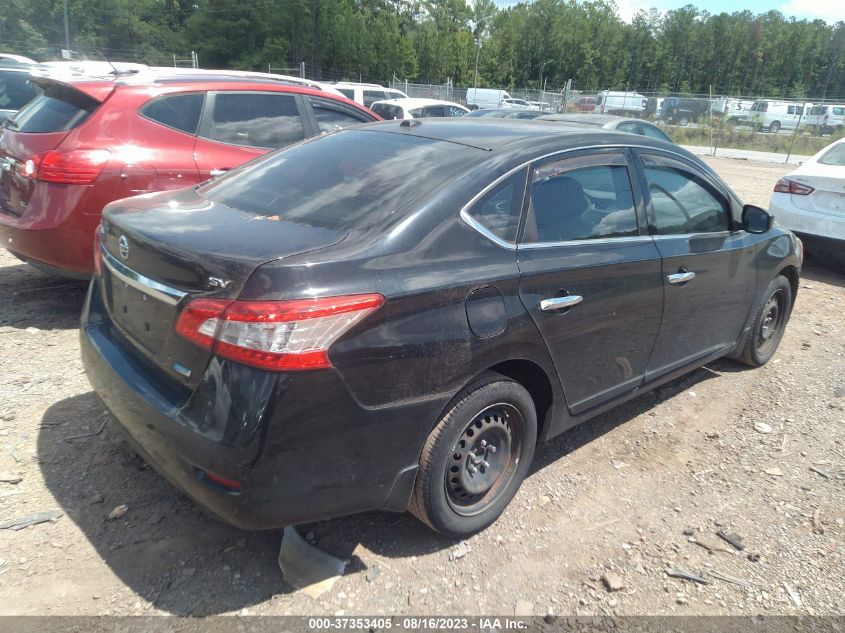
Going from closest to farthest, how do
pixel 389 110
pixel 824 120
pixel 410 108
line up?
pixel 389 110 → pixel 410 108 → pixel 824 120

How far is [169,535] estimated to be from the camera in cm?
263

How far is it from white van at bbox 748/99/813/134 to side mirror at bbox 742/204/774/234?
32.6 meters

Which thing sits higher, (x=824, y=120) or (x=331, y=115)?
(x=331, y=115)

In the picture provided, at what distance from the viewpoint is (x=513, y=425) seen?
9.36 ft

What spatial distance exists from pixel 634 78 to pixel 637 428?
91.3 metres

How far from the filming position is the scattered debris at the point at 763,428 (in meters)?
3.90

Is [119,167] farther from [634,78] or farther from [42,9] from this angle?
[634,78]

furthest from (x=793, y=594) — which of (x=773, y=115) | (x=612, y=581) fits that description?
(x=773, y=115)

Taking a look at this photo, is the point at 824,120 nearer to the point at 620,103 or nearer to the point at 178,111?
the point at 620,103

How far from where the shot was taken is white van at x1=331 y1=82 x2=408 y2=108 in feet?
68.3

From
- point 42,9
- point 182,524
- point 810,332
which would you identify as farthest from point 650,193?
point 42,9

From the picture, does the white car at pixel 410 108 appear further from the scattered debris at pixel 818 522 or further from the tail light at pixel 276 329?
the tail light at pixel 276 329

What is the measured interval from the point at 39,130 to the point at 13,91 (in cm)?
700

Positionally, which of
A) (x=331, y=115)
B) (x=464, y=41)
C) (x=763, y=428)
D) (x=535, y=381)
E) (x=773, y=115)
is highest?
(x=464, y=41)
